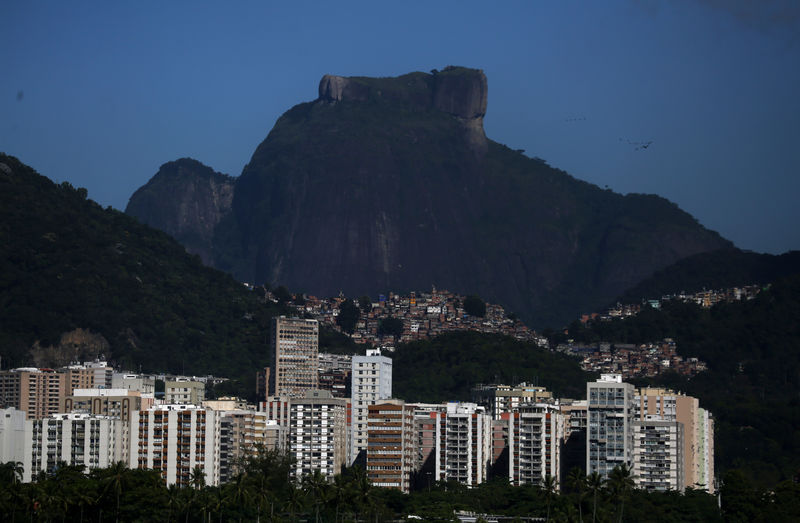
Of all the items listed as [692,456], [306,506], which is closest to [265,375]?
[692,456]

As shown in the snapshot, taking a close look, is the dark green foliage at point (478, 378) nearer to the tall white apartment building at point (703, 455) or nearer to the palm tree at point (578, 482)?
the tall white apartment building at point (703, 455)

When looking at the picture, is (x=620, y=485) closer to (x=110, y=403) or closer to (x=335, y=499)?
(x=335, y=499)

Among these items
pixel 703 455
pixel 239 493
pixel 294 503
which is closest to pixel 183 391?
pixel 703 455

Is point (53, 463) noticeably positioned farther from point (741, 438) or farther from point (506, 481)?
point (741, 438)

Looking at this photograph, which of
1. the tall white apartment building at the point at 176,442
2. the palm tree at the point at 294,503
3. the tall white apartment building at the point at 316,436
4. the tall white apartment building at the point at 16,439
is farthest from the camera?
the tall white apartment building at the point at 316,436

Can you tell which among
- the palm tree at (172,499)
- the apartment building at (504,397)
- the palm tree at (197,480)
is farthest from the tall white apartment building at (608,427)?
the palm tree at (172,499)

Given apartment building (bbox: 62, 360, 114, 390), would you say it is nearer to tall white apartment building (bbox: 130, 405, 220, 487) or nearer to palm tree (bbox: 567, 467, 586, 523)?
tall white apartment building (bbox: 130, 405, 220, 487)

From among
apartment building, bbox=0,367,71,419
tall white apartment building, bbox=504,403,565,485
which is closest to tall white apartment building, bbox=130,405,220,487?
tall white apartment building, bbox=504,403,565,485
